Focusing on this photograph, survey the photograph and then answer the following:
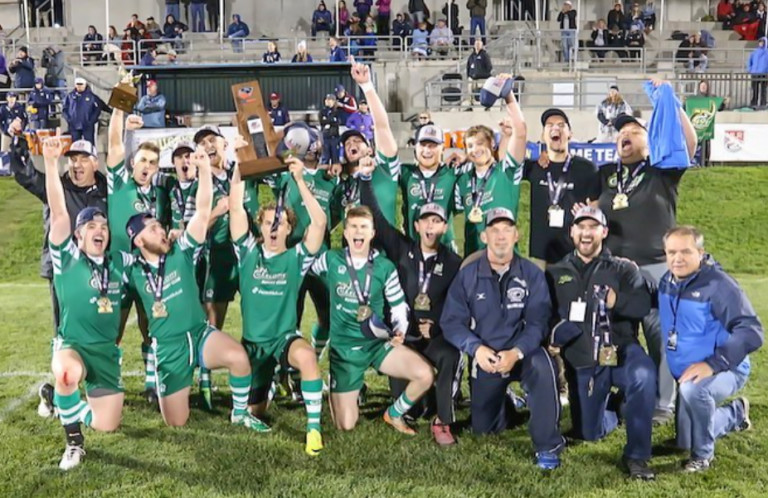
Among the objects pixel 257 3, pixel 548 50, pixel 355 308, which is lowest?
pixel 355 308

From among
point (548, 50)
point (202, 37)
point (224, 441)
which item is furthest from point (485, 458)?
point (202, 37)

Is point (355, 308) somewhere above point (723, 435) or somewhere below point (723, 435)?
above

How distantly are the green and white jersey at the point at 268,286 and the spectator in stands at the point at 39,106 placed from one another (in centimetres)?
1549

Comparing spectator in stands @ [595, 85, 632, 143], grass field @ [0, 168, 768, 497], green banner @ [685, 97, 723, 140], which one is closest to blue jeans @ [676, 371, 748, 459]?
grass field @ [0, 168, 768, 497]

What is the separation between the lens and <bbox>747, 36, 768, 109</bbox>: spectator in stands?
20.9 m

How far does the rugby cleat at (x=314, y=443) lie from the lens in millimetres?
5754

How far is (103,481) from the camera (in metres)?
5.32

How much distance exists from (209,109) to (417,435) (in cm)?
1762

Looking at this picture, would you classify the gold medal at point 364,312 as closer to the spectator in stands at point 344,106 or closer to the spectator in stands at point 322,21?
the spectator in stands at point 344,106

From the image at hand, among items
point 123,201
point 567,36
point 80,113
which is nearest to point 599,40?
point 567,36

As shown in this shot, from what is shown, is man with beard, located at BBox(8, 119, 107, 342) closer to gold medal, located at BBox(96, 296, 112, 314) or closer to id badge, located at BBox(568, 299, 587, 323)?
gold medal, located at BBox(96, 296, 112, 314)

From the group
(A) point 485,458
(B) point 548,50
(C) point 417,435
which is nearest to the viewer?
(A) point 485,458

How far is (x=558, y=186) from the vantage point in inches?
269

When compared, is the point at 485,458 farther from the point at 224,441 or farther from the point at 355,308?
the point at 224,441
